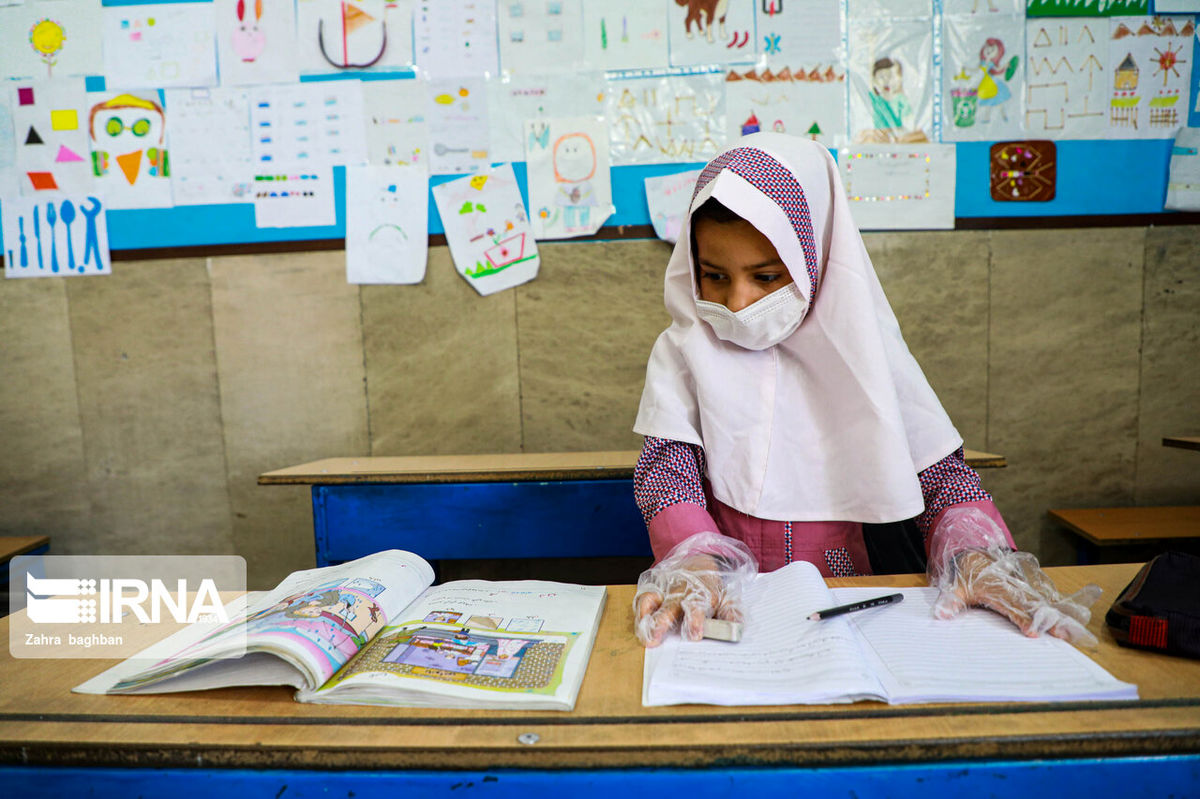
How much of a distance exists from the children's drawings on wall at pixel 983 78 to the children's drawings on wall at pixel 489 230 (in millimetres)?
1496

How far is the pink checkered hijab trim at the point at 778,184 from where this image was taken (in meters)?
1.10

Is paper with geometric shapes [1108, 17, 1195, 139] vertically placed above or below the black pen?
above

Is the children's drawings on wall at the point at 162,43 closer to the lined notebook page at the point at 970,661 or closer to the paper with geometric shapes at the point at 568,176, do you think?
the paper with geometric shapes at the point at 568,176

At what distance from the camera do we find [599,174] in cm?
247

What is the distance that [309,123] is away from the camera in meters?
2.50

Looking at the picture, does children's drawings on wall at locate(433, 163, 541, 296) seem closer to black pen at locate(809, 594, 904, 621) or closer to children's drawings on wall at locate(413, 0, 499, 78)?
children's drawings on wall at locate(413, 0, 499, 78)

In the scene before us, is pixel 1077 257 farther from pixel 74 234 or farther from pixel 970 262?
pixel 74 234

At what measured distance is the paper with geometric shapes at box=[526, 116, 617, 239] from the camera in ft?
8.08

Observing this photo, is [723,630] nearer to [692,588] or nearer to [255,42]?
[692,588]

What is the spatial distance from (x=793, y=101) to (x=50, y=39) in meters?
2.64

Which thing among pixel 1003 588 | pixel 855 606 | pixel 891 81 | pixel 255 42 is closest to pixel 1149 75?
pixel 891 81

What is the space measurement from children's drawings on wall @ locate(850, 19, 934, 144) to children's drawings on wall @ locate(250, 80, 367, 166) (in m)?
1.73

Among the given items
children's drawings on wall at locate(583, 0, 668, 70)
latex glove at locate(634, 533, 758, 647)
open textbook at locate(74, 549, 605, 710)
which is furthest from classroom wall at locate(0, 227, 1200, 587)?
open textbook at locate(74, 549, 605, 710)

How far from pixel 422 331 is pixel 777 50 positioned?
5.14 feet
